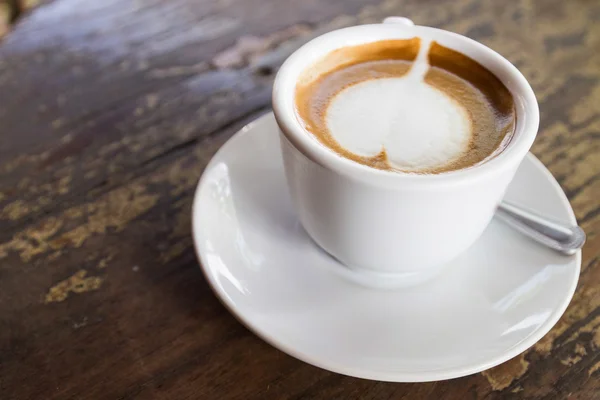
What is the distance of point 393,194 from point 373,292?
14 centimetres

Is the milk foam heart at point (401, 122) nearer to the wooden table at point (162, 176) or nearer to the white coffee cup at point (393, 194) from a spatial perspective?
the white coffee cup at point (393, 194)

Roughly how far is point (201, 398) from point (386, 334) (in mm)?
189

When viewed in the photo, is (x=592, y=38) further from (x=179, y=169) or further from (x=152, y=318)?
(x=152, y=318)

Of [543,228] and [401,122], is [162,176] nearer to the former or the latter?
[401,122]

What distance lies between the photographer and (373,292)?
0.61 metres

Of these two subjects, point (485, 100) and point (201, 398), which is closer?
point (201, 398)

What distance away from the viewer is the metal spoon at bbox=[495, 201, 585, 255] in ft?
2.00

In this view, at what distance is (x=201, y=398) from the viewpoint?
0.55m

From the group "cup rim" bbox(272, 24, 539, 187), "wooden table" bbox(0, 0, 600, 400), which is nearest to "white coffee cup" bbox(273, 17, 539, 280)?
"cup rim" bbox(272, 24, 539, 187)

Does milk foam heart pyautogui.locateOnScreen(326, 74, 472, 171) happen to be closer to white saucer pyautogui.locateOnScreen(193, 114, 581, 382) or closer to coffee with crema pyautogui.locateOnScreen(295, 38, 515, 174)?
coffee with crema pyautogui.locateOnScreen(295, 38, 515, 174)

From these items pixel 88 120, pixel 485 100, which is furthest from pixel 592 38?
pixel 88 120

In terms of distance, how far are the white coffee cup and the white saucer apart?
0.04 m

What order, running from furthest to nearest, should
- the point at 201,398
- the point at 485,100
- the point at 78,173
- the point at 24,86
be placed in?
the point at 24,86 → the point at 78,173 → the point at 485,100 → the point at 201,398

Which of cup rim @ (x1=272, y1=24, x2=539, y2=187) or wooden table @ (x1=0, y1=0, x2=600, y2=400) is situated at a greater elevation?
cup rim @ (x1=272, y1=24, x2=539, y2=187)
